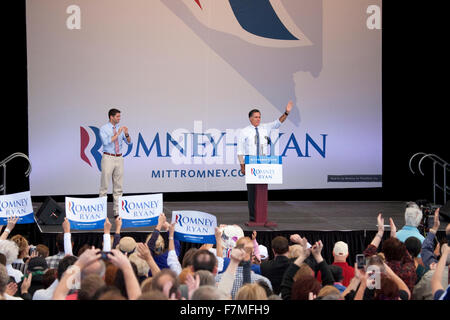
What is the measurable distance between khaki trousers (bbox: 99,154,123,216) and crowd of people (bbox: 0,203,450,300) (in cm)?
311

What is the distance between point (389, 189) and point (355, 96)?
1698mm

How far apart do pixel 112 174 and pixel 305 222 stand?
2445 mm

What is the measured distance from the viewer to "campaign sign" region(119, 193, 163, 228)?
6102 mm

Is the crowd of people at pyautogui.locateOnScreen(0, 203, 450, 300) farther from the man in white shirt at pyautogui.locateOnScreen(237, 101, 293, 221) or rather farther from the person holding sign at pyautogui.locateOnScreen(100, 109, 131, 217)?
the person holding sign at pyautogui.locateOnScreen(100, 109, 131, 217)

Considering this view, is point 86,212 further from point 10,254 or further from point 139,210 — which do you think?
point 10,254

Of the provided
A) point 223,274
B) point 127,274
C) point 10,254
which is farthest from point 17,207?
point 127,274

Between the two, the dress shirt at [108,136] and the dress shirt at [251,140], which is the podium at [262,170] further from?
the dress shirt at [108,136]

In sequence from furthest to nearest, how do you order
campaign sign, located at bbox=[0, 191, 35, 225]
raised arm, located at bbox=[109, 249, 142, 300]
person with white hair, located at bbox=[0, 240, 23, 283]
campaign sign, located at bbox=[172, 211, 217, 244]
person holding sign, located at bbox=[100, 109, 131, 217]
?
person holding sign, located at bbox=[100, 109, 131, 217], campaign sign, located at bbox=[0, 191, 35, 225], campaign sign, located at bbox=[172, 211, 217, 244], person with white hair, located at bbox=[0, 240, 23, 283], raised arm, located at bbox=[109, 249, 142, 300]

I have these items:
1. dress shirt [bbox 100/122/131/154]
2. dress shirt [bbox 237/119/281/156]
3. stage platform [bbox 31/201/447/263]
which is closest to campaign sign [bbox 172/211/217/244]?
stage platform [bbox 31/201/447/263]

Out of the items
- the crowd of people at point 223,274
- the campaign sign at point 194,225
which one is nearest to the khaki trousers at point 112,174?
the campaign sign at point 194,225

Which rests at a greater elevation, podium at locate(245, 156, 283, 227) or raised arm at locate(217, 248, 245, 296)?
podium at locate(245, 156, 283, 227)

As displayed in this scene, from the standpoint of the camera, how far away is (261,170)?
7.24 m

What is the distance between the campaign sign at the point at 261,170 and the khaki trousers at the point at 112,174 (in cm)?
188
